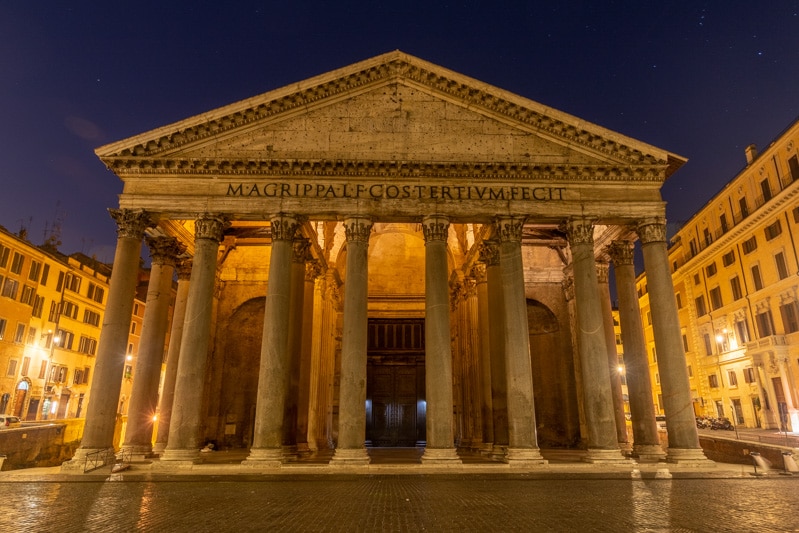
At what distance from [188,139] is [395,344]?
43.1 feet

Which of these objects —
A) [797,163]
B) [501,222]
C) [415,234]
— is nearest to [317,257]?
[415,234]

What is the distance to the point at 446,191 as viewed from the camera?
16234 millimetres

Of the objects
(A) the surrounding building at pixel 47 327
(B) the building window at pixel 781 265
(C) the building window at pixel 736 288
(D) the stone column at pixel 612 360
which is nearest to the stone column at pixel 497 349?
(D) the stone column at pixel 612 360

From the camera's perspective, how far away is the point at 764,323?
30688 millimetres

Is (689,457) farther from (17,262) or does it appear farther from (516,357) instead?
(17,262)

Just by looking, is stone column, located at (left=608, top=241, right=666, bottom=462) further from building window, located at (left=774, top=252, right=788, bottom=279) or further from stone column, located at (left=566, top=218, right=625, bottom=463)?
building window, located at (left=774, top=252, right=788, bottom=279)

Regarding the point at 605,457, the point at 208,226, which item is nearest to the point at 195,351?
the point at 208,226

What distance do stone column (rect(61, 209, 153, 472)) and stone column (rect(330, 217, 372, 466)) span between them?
621cm

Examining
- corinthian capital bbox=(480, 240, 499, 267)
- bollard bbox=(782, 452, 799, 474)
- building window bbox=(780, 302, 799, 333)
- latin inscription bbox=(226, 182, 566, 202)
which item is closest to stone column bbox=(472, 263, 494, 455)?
corinthian capital bbox=(480, 240, 499, 267)

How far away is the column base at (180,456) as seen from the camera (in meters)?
13.9

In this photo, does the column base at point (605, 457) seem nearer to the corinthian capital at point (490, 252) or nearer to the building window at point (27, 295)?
the corinthian capital at point (490, 252)

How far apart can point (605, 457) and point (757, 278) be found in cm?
2400

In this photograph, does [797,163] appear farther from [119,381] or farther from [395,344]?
[119,381]

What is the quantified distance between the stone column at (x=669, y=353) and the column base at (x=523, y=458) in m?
3.88
